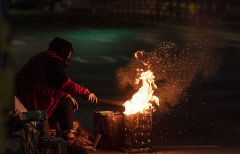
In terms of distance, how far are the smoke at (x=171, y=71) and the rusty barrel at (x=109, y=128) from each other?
0.92 metres

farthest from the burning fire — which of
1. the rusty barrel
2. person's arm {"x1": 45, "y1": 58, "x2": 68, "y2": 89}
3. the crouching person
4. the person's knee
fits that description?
person's arm {"x1": 45, "y1": 58, "x2": 68, "y2": 89}

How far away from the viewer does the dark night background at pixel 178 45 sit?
9.24 m

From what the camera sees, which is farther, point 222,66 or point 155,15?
point 155,15

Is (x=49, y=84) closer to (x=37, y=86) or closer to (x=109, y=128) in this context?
(x=37, y=86)

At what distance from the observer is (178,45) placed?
74.1 ft

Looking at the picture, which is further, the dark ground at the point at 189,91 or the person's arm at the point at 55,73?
the dark ground at the point at 189,91

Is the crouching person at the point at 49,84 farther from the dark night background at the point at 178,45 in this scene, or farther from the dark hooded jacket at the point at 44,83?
the dark night background at the point at 178,45

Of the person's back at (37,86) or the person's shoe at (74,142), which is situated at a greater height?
the person's back at (37,86)

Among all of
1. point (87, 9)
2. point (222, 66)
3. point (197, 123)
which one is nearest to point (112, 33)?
point (222, 66)

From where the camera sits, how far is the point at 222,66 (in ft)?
56.2

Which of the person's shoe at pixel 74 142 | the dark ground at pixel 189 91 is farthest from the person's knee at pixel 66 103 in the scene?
the dark ground at pixel 189 91

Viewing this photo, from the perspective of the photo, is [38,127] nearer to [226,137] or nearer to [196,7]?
[226,137]

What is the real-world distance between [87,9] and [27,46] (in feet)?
125

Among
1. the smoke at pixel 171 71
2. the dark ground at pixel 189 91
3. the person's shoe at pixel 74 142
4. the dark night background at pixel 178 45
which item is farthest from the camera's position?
the smoke at pixel 171 71
